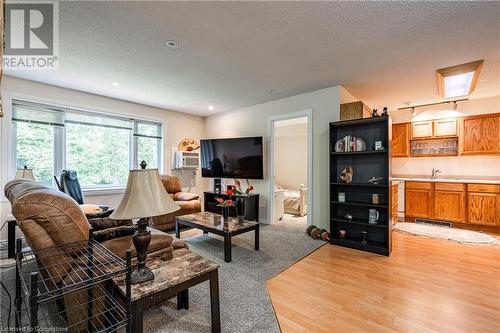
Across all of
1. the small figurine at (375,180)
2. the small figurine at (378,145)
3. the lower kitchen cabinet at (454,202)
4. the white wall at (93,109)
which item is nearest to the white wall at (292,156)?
the white wall at (93,109)

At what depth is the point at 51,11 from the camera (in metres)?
2.03

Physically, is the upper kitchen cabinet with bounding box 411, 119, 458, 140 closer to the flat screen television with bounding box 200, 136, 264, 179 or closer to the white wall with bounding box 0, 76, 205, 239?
the flat screen television with bounding box 200, 136, 264, 179

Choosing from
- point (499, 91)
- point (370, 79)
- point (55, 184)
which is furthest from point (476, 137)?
point (55, 184)

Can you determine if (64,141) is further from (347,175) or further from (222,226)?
(347,175)

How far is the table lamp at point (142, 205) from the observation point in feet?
4.65

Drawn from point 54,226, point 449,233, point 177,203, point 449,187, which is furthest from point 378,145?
point 54,226

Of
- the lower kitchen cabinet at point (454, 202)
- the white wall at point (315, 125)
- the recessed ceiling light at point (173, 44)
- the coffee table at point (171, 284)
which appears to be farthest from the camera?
the lower kitchen cabinet at point (454, 202)

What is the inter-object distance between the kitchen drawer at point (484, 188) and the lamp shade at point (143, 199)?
5486mm

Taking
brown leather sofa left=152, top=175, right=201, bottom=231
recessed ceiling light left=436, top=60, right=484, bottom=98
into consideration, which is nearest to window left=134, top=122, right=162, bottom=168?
brown leather sofa left=152, top=175, right=201, bottom=231

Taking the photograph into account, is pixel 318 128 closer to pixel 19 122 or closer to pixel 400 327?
pixel 400 327

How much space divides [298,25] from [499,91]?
14.7 feet

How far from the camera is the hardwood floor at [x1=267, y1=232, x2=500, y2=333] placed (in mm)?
1834

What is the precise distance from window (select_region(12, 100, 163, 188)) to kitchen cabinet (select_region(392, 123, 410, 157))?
5591 mm

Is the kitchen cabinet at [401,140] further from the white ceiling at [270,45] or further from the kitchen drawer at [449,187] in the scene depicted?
the white ceiling at [270,45]
